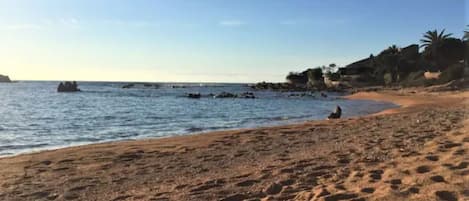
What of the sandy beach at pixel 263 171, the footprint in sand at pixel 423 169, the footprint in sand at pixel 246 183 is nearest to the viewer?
the sandy beach at pixel 263 171

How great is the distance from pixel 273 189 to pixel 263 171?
1557 mm

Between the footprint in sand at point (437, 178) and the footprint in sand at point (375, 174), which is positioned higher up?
the footprint in sand at point (437, 178)

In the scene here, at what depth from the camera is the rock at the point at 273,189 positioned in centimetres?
760

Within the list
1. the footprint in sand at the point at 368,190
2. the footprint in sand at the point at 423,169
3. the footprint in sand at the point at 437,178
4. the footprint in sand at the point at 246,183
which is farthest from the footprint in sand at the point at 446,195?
the footprint in sand at the point at 246,183

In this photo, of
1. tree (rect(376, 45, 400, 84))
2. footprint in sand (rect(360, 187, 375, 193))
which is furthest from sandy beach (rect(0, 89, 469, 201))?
tree (rect(376, 45, 400, 84))

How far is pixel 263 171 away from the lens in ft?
30.5

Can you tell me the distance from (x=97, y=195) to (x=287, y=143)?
22.6 ft

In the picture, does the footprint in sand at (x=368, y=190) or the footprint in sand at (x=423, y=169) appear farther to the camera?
the footprint in sand at (x=423, y=169)

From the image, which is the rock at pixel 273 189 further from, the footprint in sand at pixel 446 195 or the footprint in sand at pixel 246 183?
the footprint in sand at pixel 446 195

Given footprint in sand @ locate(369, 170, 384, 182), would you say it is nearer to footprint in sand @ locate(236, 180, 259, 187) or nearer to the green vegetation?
footprint in sand @ locate(236, 180, 259, 187)

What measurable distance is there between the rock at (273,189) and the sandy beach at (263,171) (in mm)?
16

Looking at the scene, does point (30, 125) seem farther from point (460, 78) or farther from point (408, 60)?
point (408, 60)

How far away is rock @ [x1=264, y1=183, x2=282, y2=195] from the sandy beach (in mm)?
16

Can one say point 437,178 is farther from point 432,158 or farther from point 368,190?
point 432,158
